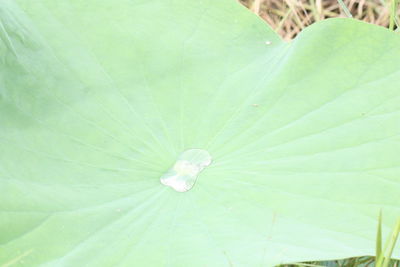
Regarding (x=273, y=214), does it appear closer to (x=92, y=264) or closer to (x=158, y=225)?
(x=158, y=225)

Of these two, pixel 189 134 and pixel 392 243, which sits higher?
pixel 189 134

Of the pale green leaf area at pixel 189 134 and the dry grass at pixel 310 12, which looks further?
the dry grass at pixel 310 12

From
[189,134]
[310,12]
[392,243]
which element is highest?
[310,12]

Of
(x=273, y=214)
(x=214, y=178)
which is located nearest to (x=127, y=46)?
(x=214, y=178)

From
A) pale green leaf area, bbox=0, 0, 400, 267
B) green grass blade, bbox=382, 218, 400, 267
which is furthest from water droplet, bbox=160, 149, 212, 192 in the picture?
green grass blade, bbox=382, 218, 400, 267

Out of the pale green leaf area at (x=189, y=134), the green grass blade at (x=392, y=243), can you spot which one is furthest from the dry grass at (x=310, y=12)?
the green grass blade at (x=392, y=243)

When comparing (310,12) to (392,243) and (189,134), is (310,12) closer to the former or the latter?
(189,134)

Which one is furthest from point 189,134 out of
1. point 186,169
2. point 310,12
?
point 310,12

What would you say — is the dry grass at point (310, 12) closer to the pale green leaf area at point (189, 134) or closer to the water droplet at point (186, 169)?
the pale green leaf area at point (189, 134)
